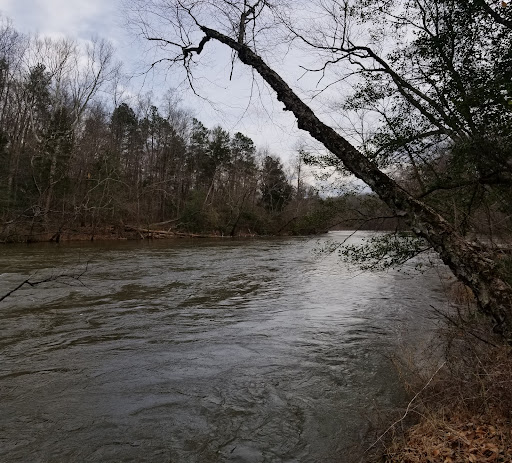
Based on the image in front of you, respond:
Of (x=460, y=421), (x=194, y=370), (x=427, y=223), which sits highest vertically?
(x=427, y=223)

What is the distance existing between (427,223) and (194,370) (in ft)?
13.8

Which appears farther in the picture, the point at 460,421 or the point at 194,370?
the point at 194,370

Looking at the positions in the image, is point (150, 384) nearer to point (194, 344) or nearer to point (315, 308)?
point (194, 344)

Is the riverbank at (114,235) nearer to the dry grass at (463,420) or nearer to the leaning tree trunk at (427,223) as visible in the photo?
the leaning tree trunk at (427,223)

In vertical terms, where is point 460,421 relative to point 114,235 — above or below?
below

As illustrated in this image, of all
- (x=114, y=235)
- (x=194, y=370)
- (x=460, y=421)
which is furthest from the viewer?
(x=114, y=235)

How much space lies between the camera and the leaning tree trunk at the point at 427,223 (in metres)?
3.47

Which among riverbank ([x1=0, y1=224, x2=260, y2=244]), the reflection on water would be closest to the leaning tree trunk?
the reflection on water

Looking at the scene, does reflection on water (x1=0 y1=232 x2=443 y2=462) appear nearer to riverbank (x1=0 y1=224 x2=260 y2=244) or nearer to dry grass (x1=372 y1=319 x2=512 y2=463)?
dry grass (x1=372 y1=319 x2=512 y2=463)

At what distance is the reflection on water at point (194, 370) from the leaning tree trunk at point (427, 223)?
82.5 inches

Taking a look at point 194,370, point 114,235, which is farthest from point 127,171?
point 194,370

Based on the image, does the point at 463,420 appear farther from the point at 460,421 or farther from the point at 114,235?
the point at 114,235

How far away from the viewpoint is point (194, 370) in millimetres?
6227

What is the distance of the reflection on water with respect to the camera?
14.1ft
